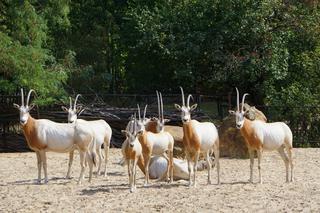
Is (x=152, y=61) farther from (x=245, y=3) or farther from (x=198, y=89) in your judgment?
(x=245, y=3)

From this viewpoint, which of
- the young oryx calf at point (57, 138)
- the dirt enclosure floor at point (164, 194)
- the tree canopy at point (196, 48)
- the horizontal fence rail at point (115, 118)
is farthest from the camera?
the horizontal fence rail at point (115, 118)

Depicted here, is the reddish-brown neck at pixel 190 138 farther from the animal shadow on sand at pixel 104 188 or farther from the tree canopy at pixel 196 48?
the tree canopy at pixel 196 48

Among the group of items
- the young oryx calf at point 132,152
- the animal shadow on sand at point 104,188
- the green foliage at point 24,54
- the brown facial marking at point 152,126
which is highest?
the green foliage at point 24,54

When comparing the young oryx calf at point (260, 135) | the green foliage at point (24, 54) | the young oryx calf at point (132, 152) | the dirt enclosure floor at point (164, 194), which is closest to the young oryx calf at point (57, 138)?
the dirt enclosure floor at point (164, 194)

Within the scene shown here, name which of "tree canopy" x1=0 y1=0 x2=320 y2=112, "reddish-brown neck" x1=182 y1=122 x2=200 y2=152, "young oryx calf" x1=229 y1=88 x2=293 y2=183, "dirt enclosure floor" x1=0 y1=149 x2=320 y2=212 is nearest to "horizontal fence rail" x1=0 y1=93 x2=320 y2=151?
"tree canopy" x1=0 y1=0 x2=320 y2=112

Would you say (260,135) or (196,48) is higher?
(196,48)

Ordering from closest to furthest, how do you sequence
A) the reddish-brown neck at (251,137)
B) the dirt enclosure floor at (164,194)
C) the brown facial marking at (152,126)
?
the dirt enclosure floor at (164,194), the reddish-brown neck at (251,137), the brown facial marking at (152,126)

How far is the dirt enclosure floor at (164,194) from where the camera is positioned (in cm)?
998

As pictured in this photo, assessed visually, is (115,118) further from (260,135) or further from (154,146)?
(260,135)

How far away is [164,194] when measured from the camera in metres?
11.1

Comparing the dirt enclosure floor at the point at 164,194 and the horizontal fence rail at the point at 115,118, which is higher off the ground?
the horizontal fence rail at the point at 115,118

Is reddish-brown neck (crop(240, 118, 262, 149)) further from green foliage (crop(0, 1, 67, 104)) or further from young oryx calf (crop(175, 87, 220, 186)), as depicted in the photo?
green foliage (crop(0, 1, 67, 104))

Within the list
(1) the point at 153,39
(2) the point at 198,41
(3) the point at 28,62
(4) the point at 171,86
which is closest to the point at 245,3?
(2) the point at 198,41

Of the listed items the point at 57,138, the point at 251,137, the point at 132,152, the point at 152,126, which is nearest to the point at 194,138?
the point at 251,137
